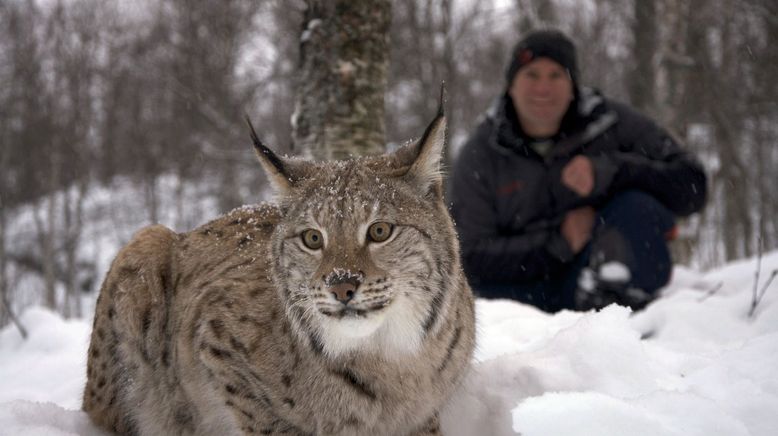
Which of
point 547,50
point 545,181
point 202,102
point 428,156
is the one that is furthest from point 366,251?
point 202,102

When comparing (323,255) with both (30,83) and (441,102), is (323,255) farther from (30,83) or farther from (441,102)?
(30,83)

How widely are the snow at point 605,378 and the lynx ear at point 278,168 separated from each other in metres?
1.25

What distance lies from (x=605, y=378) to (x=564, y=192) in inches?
112

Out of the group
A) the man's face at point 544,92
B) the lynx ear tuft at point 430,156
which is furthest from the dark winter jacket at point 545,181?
the lynx ear tuft at point 430,156

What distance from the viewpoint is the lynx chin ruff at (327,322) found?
2.26 meters

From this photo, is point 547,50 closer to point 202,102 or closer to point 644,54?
point 644,54

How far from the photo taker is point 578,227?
A: 5.10 metres

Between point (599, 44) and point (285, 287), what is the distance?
21031 millimetres

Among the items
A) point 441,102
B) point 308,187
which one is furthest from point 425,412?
point 441,102

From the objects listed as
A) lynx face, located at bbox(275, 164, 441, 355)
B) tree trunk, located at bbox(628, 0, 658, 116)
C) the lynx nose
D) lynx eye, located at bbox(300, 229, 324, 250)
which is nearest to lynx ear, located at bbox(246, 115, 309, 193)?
lynx face, located at bbox(275, 164, 441, 355)

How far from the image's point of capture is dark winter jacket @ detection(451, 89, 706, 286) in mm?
5102

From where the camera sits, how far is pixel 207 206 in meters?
20.1

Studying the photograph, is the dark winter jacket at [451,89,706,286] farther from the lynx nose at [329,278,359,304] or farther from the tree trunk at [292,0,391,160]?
the lynx nose at [329,278,359,304]

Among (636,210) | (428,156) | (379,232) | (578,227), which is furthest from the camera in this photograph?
(578,227)
